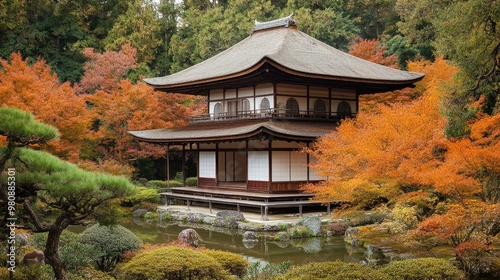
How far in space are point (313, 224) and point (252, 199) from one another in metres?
4.20

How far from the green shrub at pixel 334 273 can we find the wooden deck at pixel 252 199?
36.2 feet

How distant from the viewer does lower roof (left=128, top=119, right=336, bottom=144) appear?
23.1m

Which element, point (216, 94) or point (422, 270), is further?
point (216, 94)

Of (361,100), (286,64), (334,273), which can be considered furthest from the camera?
(361,100)

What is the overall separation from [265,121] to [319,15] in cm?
2398

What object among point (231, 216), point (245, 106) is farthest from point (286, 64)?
point (231, 216)

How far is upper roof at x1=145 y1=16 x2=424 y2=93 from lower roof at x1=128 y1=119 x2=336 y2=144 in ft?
6.82

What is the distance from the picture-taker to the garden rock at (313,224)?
20.4m

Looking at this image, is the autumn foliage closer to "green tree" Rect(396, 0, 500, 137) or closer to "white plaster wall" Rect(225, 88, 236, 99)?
"green tree" Rect(396, 0, 500, 137)

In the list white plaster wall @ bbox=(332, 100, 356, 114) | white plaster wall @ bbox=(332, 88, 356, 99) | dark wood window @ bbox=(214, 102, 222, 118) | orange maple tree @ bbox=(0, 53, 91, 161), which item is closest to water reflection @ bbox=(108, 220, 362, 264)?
orange maple tree @ bbox=(0, 53, 91, 161)

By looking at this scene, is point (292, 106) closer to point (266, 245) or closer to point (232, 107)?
point (232, 107)

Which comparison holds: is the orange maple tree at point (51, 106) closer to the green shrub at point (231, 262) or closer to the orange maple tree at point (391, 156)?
the orange maple tree at point (391, 156)

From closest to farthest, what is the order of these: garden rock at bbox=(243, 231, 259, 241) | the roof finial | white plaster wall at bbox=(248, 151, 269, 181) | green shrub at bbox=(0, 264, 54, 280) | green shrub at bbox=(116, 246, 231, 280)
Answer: green shrub at bbox=(0, 264, 54, 280) → green shrub at bbox=(116, 246, 231, 280) → garden rock at bbox=(243, 231, 259, 241) → white plaster wall at bbox=(248, 151, 269, 181) → the roof finial

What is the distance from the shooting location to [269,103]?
26516 millimetres
